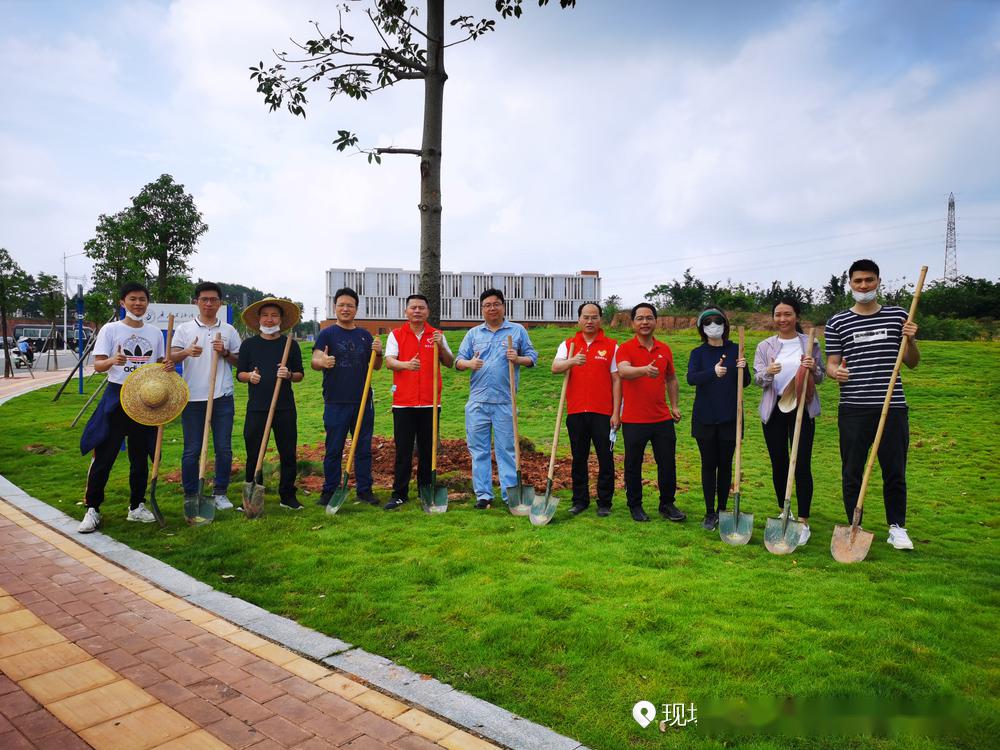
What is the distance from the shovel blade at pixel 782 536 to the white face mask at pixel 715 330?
1489mm

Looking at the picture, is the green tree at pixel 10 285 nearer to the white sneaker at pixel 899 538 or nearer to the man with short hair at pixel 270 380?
the man with short hair at pixel 270 380

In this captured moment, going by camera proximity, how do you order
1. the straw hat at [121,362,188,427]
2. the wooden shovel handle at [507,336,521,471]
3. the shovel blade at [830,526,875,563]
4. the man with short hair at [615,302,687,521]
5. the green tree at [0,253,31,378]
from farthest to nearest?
the green tree at [0,253,31,378], the wooden shovel handle at [507,336,521,471], the man with short hair at [615,302,687,521], the straw hat at [121,362,188,427], the shovel blade at [830,526,875,563]

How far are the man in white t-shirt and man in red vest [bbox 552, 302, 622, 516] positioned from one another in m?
3.45

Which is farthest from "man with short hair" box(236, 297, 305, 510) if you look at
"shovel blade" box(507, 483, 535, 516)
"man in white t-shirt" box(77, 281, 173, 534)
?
"shovel blade" box(507, 483, 535, 516)

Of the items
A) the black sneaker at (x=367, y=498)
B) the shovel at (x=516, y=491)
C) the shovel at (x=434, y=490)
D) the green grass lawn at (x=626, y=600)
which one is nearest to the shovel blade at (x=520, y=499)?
the shovel at (x=516, y=491)

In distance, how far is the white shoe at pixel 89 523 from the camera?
5305mm

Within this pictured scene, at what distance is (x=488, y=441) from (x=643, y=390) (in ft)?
5.00

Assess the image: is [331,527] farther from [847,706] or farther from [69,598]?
[847,706]

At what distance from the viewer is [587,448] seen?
596 cm

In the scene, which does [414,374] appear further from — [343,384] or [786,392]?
[786,392]

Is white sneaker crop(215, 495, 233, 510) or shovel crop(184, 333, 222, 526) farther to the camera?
white sneaker crop(215, 495, 233, 510)

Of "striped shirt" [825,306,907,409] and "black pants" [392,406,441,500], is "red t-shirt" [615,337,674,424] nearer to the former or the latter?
"striped shirt" [825,306,907,409]

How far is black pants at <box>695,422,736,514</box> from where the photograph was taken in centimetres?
536

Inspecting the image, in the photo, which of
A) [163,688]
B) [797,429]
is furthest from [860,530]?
[163,688]
